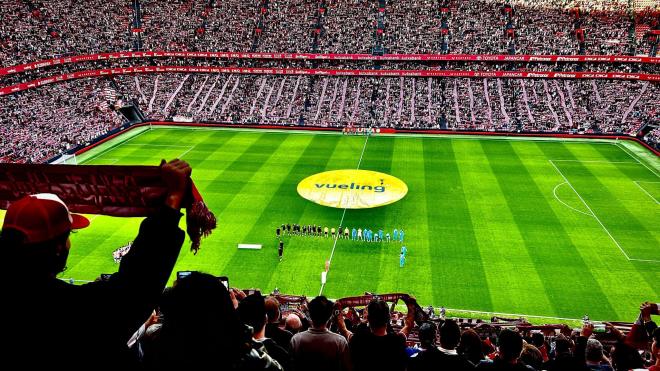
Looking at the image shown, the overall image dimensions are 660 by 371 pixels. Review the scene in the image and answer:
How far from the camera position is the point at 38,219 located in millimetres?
2512

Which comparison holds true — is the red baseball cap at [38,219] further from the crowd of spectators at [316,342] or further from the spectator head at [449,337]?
the spectator head at [449,337]

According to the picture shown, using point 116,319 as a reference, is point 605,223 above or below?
below

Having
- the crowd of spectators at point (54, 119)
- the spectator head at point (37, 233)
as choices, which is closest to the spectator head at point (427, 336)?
the spectator head at point (37, 233)

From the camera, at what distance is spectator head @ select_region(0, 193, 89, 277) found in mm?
2473

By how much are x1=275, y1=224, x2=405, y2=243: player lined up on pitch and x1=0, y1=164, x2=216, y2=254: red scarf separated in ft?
74.3

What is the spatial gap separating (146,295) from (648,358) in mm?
11434

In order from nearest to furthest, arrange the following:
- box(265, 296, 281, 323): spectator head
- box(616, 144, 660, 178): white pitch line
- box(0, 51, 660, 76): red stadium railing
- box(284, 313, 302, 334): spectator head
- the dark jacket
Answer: the dark jacket
box(265, 296, 281, 323): spectator head
box(284, 313, 302, 334): spectator head
box(616, 144, 660, 178): white pitch line
box(0, 51, 660, 76): red stadium railing

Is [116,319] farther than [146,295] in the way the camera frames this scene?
No

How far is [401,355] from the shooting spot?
19.0 ft

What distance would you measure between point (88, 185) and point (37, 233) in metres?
2.41

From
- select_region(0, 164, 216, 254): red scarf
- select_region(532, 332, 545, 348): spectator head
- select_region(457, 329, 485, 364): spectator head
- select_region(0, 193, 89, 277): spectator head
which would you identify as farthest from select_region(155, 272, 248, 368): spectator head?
select_region(532, 332, 545, 348): spectator head

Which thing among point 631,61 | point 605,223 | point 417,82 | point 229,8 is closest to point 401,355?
point 605,223

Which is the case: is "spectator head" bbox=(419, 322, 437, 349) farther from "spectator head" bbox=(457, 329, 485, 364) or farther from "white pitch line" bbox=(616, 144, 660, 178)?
"white pitch line" bbox=(616, 144, 660, 178)

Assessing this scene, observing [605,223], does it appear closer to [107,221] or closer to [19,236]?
[107,221]
